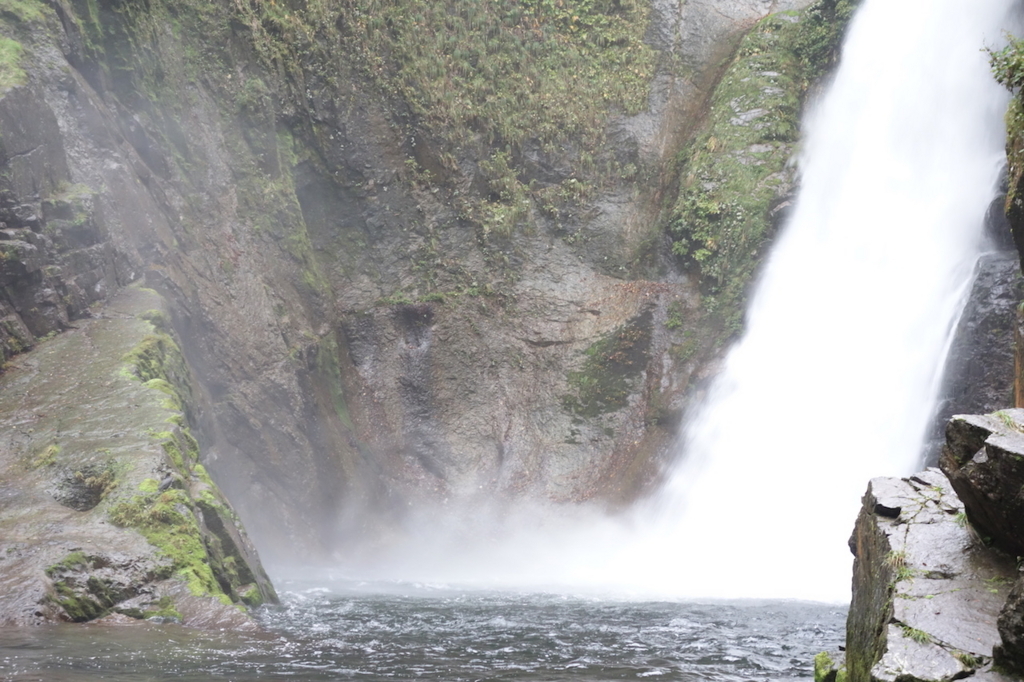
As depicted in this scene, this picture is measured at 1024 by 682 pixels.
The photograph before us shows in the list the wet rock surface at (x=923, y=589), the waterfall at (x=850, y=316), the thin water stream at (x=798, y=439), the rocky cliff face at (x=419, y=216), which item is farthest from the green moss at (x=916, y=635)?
the rocky cliff face at (x=419, y=216)

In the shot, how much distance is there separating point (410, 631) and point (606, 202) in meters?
14.9

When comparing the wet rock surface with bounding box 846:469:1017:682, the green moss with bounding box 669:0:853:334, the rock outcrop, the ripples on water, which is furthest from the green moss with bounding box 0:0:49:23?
the rock outcrop

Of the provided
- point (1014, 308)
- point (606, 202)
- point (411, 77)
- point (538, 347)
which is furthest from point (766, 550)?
point (411, 77)

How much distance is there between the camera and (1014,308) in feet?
42.9

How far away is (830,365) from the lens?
→ 1673cm

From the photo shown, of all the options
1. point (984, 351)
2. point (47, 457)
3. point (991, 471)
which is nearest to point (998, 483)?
point (991, 471)

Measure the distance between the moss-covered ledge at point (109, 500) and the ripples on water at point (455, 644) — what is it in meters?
0.60

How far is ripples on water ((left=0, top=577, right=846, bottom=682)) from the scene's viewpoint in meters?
6.10

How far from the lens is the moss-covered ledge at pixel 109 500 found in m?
7.72

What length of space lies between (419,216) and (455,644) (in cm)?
1409

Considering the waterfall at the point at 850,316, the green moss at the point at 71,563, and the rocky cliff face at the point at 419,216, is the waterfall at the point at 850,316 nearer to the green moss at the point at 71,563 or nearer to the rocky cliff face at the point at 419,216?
the rocky cliff face at the point at 419,216

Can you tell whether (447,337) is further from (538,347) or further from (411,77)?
(411,77)

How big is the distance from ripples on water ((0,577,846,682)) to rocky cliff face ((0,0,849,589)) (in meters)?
6.63

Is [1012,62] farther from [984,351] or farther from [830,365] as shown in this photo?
[830,365]
